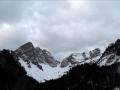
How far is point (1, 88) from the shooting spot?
138 metres

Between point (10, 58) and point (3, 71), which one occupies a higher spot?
point (10, 58)

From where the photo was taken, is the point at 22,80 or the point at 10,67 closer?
the point at 10,67

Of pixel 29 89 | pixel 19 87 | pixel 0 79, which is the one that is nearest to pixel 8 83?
pixel 0 79

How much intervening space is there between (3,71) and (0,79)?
3.85 metres

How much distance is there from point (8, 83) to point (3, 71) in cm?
443

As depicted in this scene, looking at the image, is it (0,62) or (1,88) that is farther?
(0,62)

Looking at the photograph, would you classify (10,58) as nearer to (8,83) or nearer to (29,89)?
(8,83)

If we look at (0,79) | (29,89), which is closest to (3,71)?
(0,79)

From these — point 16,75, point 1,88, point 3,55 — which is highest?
point 3,55

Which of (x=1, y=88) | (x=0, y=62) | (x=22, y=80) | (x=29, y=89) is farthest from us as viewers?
(x=29, y=89)

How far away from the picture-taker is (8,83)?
14175 cm

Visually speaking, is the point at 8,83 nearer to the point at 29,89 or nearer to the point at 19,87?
the point at 19,87

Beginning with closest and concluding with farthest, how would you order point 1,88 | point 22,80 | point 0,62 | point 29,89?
point 1,88 → point 0,62 → point 22,80 → point 29,89

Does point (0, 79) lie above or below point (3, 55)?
below
